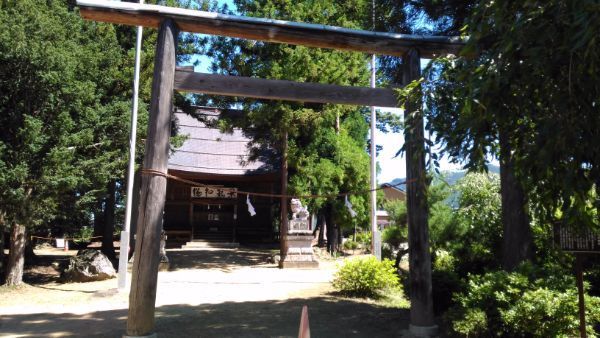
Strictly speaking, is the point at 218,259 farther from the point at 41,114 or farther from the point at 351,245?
the point at 41,114

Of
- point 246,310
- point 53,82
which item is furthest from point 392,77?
point 53,82

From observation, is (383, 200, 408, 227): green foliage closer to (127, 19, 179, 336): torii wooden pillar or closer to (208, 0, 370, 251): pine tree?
(208, 0, 370, 251): pine tree

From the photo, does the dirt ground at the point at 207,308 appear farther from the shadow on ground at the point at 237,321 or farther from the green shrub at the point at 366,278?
the green shrub at the point at 366,278

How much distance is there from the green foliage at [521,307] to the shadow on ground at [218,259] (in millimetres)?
12203

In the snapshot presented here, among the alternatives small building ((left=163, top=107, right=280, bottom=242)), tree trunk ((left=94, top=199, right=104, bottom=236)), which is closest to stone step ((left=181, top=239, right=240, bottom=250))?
small building ((left=163, top=107, right=280, bottom=242))

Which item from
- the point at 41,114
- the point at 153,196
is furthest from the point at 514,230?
the point at 41,114

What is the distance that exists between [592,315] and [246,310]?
5793 millimetres

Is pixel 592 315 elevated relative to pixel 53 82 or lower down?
lower down

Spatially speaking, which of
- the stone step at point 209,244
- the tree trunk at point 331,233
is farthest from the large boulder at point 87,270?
the tree trunk at point 331,233

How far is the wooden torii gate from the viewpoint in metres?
6.16

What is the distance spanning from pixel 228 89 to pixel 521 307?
4797mm

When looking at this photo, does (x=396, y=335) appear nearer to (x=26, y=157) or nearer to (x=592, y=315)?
(x=592, y=315)

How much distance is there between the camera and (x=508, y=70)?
372 cm

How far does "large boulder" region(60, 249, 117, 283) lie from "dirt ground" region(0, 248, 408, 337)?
1.10ft
